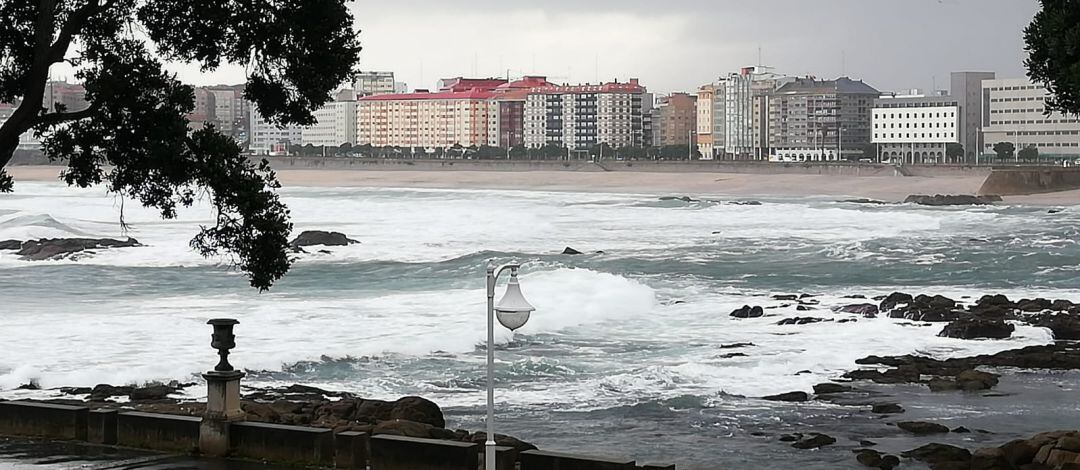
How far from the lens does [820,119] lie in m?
181

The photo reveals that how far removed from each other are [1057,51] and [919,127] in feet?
522

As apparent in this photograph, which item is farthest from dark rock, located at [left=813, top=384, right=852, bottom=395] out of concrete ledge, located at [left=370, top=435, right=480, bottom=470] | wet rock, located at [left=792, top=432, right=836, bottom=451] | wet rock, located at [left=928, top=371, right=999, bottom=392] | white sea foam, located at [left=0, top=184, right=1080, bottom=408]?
concrete ledge, located at [left=370, top=435, right=480, bottom=470]

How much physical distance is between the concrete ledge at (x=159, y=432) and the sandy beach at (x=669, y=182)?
77026 mm

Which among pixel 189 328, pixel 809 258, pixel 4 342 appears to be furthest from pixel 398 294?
pixel 809 258

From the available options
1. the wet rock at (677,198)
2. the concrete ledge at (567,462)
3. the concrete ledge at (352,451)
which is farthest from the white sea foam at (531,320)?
the wet rock at (677,198)

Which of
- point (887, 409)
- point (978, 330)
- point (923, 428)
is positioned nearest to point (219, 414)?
point (923, 428)

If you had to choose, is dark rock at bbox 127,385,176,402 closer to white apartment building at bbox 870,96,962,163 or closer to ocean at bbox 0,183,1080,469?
ocean at bbox 0,183,1080,469

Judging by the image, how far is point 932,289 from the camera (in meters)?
37.9

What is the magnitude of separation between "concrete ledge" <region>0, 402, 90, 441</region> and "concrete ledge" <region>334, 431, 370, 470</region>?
2538 millimetres

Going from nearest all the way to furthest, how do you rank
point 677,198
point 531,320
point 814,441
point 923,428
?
point 814,441, point 923,428, point 531,320, point 677,198

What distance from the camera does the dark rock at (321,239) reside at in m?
53.9

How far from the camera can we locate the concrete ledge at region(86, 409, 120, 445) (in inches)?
510

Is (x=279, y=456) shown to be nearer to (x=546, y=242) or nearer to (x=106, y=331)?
(x=106, y=331)

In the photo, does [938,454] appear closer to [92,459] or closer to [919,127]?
[92,459]
